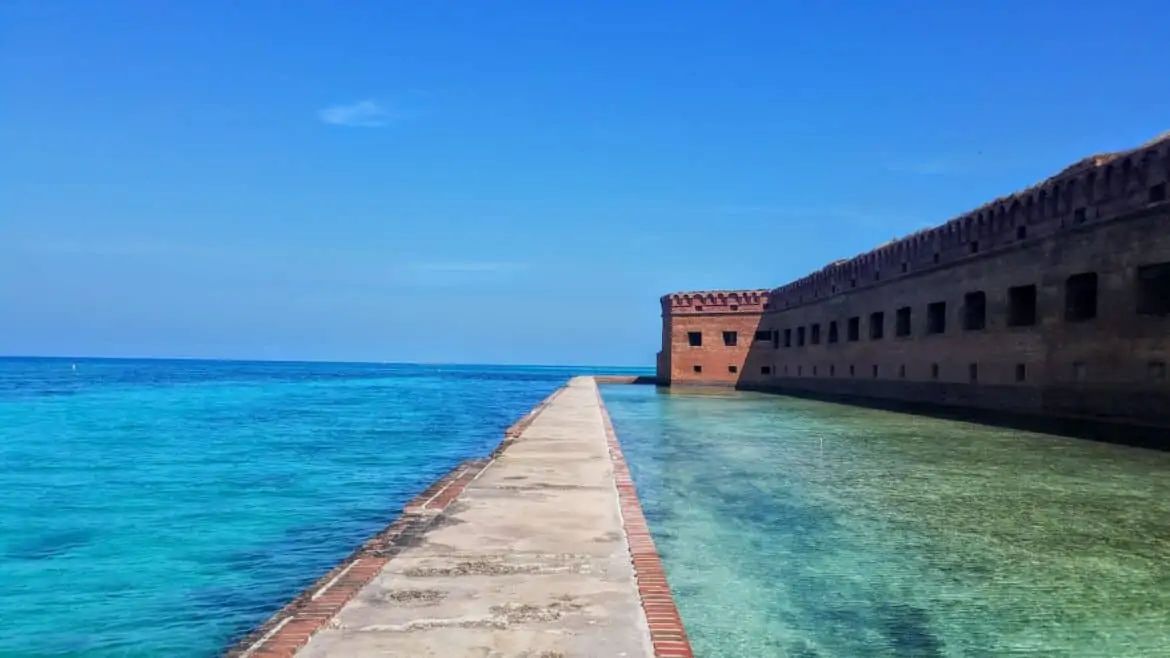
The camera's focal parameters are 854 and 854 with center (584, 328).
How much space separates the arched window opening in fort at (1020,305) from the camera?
19750mm

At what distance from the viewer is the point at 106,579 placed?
25.0 ft

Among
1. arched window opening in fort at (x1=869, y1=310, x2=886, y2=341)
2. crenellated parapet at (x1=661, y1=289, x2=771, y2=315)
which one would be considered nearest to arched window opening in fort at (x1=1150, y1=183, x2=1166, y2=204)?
arched window opening in fort at (x1=869, y1=310, x2=886, y2=341)

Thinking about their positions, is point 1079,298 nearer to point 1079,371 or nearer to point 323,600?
point 1079,371

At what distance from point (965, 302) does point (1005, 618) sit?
1913 cm

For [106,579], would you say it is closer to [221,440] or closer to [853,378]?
[221,440]

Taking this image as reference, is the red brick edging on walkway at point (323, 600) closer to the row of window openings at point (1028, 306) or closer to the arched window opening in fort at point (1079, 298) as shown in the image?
the row of window openings at point (1028, 306)

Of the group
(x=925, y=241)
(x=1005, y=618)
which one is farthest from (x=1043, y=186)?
(x=1005, y=618)

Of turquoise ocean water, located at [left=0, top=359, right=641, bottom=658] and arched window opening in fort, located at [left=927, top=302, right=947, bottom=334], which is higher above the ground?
arched window opening in fort, located at [left=927, top=302, right=947, bottom=334]

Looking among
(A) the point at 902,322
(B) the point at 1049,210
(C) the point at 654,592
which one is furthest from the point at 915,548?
(A) the point at 902,322

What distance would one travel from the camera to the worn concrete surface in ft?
12.3

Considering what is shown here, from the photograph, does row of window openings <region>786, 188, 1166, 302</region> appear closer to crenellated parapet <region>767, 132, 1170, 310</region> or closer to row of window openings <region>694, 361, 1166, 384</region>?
crenellated parapet <region>767, 132, 1170, 310</region>

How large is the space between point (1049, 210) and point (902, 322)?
31.5 ft

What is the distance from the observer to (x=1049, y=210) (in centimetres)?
1817


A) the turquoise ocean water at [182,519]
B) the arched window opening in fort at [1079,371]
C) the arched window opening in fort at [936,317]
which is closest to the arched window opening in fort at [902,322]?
the arched window opening in fort at [936,317]
